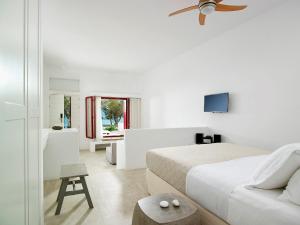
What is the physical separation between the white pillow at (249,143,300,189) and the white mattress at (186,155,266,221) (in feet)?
0.43

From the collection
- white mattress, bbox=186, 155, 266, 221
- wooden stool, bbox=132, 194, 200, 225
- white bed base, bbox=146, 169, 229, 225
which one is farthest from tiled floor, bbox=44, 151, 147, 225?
white mattress, bbox=186, 155, 266, 221

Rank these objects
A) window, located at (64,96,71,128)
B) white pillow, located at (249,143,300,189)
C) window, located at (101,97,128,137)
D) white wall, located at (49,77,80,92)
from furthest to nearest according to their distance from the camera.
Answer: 1. window, located at (101,97,128,137)
2. window, located at (64,96,71,128)
3. white wall, located at (49,77,80,92)
4. white pillow, located at (249,143,300,189)

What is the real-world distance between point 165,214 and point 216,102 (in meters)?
2.75

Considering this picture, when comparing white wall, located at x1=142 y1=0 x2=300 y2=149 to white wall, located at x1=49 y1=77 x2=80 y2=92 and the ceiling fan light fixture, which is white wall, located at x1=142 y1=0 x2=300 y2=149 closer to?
the ceiling fan light fixture

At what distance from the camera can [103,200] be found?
2.57 metres

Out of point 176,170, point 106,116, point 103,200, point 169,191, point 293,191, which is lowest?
point 103,200

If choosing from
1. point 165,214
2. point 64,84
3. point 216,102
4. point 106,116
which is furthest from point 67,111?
point 165,214

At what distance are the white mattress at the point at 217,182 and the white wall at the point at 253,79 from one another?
1252mm

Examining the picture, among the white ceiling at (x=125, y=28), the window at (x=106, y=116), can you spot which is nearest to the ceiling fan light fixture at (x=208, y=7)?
the white ceiling at (x=125, y=28)

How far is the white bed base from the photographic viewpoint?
57.2 inches

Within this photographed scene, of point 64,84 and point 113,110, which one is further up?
point 64,84

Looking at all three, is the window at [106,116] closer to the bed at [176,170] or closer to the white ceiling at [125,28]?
the white ceiling at [125,28]

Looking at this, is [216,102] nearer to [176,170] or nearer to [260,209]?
[176,170]

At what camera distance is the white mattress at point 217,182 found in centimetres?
136
